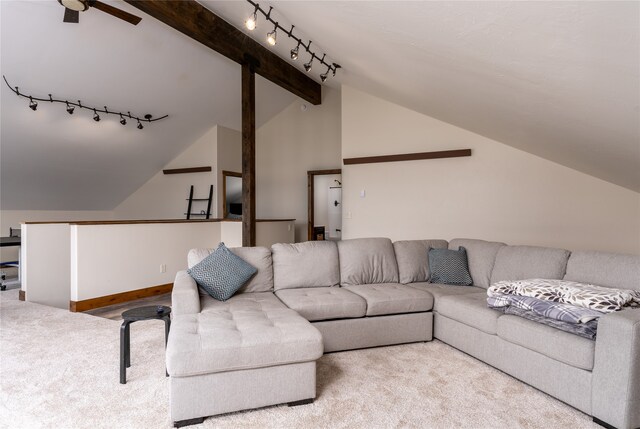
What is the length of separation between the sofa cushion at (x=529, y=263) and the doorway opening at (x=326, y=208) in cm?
475

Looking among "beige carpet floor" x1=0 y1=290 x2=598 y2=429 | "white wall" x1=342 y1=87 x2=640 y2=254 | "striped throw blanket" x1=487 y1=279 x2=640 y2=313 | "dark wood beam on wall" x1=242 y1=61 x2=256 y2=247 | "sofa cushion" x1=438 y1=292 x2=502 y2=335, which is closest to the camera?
"beige carpet floor" x1=0 y1=290 x2=598 y2=429

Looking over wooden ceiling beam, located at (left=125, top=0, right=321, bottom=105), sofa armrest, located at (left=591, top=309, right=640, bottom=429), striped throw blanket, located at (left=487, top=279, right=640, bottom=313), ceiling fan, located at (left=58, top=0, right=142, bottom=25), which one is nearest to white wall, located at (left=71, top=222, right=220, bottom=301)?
ceiling fan, located at (left=58, top=0, right=142, bottom=25)

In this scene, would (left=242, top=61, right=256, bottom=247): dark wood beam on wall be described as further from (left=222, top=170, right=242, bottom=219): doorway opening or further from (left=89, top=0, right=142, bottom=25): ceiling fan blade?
(left=222, top=170, right=242, bottom=219): doorway opening

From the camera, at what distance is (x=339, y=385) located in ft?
7.71

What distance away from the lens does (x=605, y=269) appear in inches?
103

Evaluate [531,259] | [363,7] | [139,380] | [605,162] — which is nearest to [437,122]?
[605,162]

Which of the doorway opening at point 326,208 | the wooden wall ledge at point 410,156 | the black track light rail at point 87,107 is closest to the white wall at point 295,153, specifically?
the doorway opening at point 326,208

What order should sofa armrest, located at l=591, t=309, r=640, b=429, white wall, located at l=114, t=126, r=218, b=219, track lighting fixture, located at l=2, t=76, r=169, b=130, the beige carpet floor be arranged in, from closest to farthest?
1. sofa armrest, located at l=591, t=309, r=640, b=429
2. the beige carpet floor
3. track lighting fixture, located at l=2, t=76, r=169, b=130
4. white wall, located at l=114, t=126, r=218, b=219

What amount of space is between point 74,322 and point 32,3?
3.20 meters

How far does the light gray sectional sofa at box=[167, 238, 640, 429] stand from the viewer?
191 centimetres

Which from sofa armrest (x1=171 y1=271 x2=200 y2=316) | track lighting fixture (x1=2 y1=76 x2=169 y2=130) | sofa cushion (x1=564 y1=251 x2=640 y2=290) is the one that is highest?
track lighting fixture (x1=2 y1=76 x2=169 y2=130)

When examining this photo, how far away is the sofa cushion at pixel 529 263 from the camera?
293cm

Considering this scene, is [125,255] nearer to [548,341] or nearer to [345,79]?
[345,79]

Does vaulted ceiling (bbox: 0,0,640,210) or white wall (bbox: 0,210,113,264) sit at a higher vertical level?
vaulted ceiling (bbox: 0,0,640,210)
